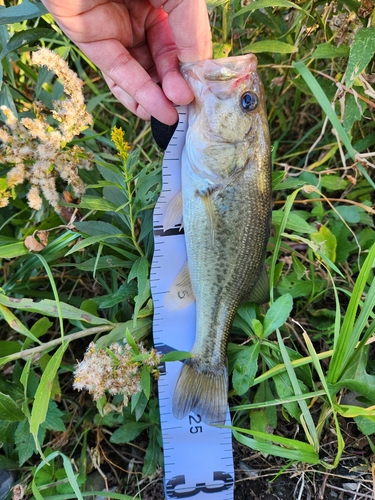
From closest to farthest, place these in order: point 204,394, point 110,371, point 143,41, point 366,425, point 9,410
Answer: point 110,371 → point 9,410 → point 366,425 → point 204,394 → point 143,41

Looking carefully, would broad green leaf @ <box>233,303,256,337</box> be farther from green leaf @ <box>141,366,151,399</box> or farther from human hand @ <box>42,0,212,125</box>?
human hand @ <box>42,0,212,125</box>

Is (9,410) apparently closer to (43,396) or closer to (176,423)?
(43,396)

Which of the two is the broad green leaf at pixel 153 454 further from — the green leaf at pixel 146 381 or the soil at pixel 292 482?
the green leaf at pixel 146 381

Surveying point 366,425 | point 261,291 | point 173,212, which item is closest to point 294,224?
point 261,291

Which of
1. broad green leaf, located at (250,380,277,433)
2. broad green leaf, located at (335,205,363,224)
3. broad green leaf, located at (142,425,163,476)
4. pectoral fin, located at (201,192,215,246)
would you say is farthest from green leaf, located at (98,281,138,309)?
broad green leaf, located at (335,205,363,224)

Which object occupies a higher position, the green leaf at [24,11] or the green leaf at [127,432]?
the green leaf at [24,11]

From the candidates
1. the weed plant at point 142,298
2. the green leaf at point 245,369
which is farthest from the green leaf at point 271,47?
the green leaf at point 245,369
